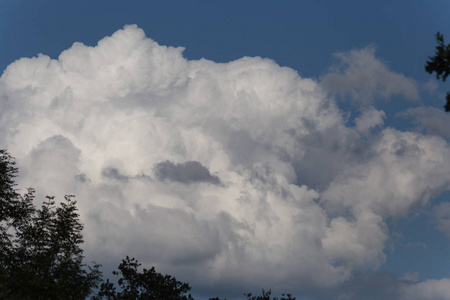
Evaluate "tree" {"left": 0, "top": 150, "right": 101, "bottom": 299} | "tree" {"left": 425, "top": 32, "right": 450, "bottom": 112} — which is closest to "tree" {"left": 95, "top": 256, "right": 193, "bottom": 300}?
"tree" {"left": 0, "top": 150, "right": 101, "bottom": 299}

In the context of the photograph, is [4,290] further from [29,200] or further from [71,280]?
[29,200]

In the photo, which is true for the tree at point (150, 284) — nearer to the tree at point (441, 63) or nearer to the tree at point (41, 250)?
the tree at point (41, 250)

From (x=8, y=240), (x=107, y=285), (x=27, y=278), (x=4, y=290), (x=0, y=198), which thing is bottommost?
(x=4, y=290)

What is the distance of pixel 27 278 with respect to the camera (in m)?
43.0

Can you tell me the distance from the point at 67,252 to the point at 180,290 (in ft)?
50.9

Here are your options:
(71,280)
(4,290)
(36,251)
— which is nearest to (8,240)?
(36,251)

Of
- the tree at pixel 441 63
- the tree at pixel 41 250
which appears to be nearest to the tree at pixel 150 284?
the tree at pixel 41 250

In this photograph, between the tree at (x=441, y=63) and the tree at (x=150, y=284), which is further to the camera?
the tree at (x=150, y=284)

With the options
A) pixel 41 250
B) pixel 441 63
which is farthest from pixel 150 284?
pixel 441 63

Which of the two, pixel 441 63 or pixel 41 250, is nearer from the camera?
pixel 441 63

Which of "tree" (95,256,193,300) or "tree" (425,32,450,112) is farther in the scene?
"tree" (95,256,193,300)

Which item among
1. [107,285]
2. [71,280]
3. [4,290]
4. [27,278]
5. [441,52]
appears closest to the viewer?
[441,52]

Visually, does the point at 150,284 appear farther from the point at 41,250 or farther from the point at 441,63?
the point at 441,63

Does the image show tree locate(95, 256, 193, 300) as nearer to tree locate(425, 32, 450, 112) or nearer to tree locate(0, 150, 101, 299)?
tree locate(0, 150, 101, 299)
